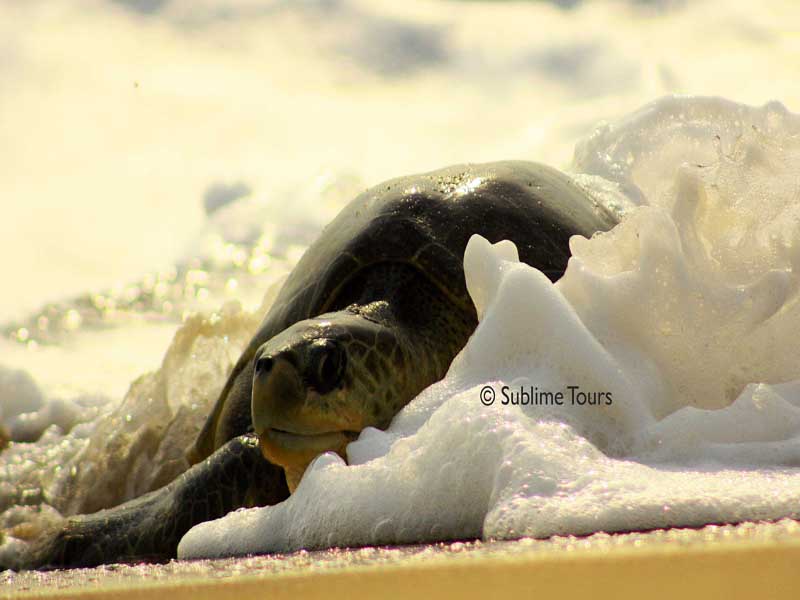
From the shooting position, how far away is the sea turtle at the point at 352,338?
330cm

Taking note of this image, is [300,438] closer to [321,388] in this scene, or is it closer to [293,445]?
[293,445]

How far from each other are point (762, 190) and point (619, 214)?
1979 millimetres

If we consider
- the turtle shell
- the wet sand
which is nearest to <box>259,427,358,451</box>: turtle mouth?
the turtle shell

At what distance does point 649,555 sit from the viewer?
137 cm

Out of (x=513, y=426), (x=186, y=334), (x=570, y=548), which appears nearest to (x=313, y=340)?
A: (x=513, y=426)

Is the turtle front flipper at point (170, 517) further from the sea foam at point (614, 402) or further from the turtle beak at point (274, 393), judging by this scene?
the sea foam at point (614, 402)

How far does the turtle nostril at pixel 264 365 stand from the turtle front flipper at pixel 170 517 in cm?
72

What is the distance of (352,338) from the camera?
3.52 m

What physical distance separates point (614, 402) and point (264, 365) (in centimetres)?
110

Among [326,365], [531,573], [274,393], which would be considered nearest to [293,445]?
[274,393]

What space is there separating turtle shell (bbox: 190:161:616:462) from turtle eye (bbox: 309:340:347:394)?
73cm

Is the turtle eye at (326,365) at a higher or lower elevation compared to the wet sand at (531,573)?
higher

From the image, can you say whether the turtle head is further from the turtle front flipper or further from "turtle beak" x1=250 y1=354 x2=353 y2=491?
the turtle front flipper

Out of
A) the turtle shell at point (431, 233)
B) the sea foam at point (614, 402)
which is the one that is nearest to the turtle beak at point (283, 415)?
the sea foam at point (614, 402)
